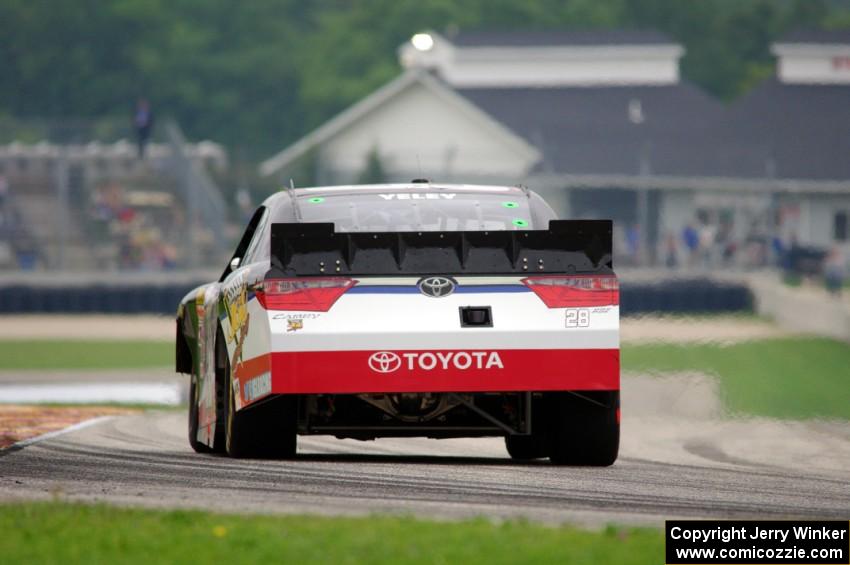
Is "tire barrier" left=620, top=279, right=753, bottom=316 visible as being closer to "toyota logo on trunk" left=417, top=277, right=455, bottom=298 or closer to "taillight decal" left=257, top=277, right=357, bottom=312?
"toyota logo on trunk" left=417, top=277, right=455, bottom=298

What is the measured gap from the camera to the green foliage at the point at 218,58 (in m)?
94.6

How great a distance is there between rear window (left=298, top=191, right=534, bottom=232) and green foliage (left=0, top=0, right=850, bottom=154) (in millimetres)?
80243

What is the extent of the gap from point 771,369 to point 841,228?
3305cm

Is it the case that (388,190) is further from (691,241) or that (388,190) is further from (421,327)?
(691,241)

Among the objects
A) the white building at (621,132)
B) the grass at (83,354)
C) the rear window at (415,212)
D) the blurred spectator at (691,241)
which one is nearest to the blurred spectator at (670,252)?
the white building at (621,132)

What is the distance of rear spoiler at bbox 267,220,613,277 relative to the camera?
31.0ft

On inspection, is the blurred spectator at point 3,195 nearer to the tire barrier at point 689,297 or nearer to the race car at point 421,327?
the tire barrier at point 689,297

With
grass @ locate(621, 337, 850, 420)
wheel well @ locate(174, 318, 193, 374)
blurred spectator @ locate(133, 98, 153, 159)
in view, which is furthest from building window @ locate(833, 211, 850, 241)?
wheel well @ locate(174, 318, 193, 374)

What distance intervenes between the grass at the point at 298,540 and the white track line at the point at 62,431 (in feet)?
13.3

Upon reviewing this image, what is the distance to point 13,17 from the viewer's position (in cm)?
9650

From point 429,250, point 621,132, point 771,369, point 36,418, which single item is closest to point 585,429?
point 429,250

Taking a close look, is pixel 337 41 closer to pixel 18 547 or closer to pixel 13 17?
pixel 13 17

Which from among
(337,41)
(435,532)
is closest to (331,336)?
(435,532)

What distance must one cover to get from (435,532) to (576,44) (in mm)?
66845
